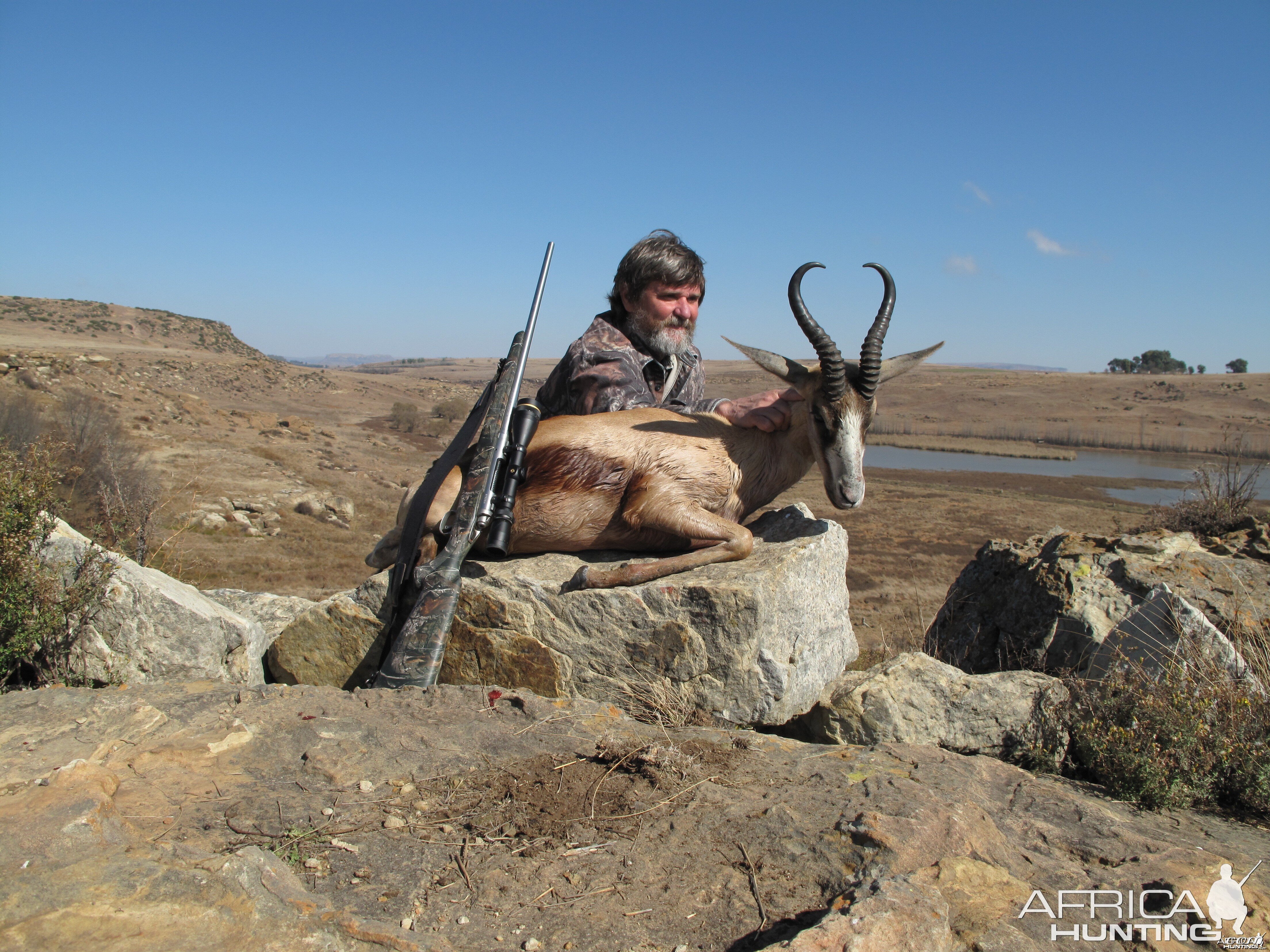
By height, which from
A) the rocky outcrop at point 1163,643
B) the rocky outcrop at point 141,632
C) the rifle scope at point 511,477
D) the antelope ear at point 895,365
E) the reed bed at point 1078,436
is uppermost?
the reed bed at point 1078,436

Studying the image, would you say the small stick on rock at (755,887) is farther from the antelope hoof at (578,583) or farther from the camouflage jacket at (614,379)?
the camouflage jacket at (614,379)

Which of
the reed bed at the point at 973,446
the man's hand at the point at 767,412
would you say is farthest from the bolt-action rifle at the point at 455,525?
the reed bed at the point at 973,446

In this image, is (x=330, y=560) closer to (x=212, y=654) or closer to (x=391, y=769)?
(x=212, y=654)

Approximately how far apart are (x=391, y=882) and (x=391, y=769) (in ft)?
2.81

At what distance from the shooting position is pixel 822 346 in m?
4.54

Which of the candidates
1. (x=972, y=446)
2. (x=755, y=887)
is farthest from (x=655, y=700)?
(x=972, y=446)

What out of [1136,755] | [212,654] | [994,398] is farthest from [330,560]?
[994,398]

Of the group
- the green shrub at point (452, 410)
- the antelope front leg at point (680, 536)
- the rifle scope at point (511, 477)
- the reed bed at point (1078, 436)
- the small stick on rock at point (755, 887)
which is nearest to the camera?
the small stick on rock at point (755, 887)

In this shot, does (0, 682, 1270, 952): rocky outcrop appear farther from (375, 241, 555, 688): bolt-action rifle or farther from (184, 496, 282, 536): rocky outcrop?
(184, 496, 282, 536): rocky outcrop

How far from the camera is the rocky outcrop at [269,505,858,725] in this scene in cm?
438

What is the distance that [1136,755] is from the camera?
13.2 ft

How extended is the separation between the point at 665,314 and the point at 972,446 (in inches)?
1754

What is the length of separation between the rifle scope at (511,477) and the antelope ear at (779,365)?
1517mm

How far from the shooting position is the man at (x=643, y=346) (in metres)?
5.59
